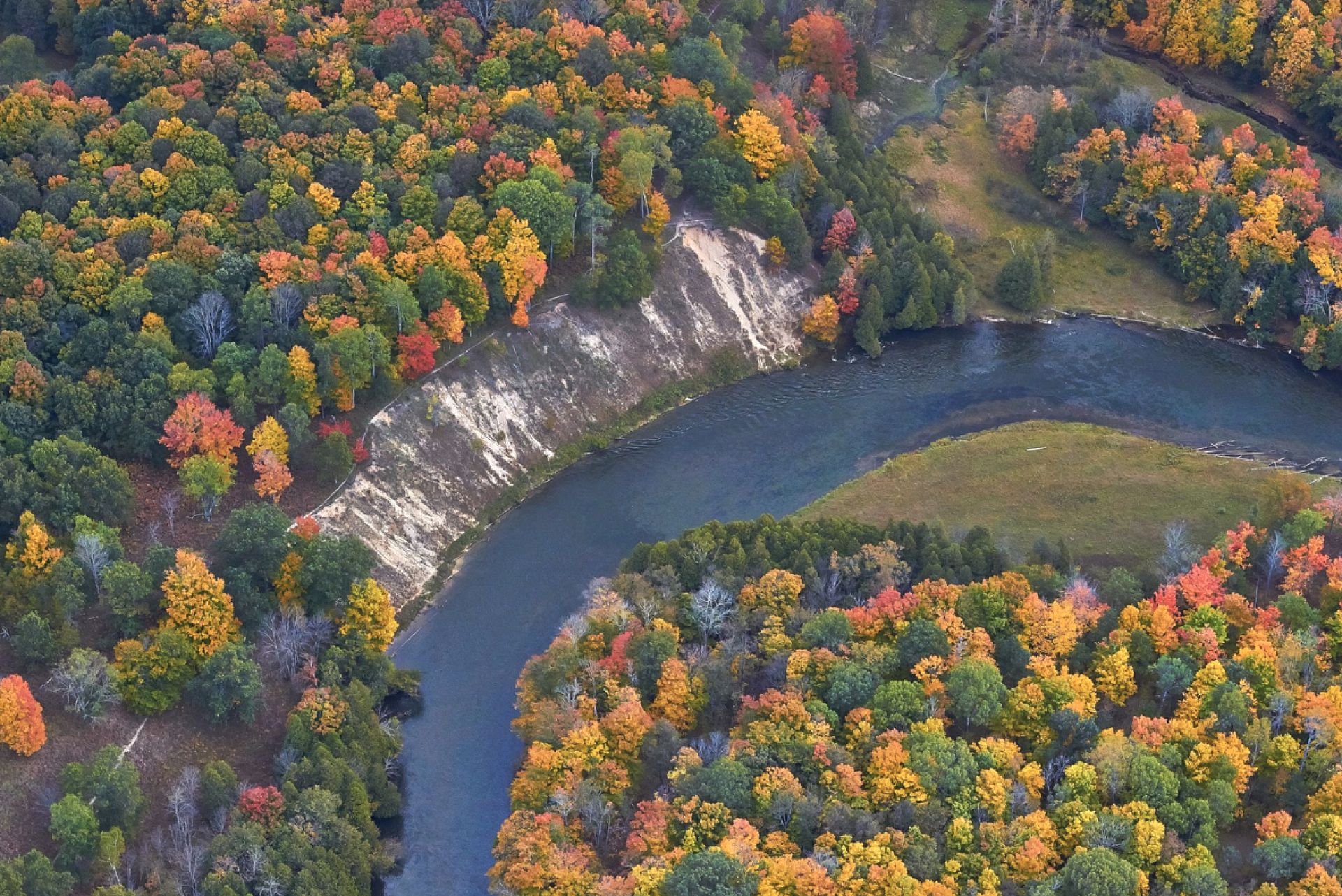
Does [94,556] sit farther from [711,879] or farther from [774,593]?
[711,879]

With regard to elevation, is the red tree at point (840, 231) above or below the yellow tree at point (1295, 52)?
below

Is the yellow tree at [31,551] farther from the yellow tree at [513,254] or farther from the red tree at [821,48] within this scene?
the red tree at [821,48]

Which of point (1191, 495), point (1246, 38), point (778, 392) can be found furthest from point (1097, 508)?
point (1246, 38)

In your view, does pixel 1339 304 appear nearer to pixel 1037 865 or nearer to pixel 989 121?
pixel 989 121

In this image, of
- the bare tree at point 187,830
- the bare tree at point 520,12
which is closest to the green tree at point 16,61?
the bare tree at point 520,12

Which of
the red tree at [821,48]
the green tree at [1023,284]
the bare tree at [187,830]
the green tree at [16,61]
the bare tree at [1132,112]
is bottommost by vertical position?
the bare tree at [187,830]

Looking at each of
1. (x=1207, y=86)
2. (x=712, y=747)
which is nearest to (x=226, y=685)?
(x=712, y=747)

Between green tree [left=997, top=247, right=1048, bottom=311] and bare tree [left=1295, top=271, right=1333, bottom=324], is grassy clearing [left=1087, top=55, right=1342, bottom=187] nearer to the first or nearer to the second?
bare tree [left=1295, top=271, right=1333, bottom=324]
